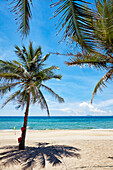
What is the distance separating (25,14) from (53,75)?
272 inches

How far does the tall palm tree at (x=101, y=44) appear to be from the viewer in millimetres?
2246

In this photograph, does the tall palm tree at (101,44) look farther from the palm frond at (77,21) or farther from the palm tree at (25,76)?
the palm tree at (25,76)

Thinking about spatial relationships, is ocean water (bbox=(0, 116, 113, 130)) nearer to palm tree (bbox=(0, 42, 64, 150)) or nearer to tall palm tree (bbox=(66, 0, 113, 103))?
palm tree (bbox=(0, 42, 64, 150))

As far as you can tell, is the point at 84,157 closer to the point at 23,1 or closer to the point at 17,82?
the point at 17,82

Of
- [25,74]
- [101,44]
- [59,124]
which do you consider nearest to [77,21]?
[101,44]

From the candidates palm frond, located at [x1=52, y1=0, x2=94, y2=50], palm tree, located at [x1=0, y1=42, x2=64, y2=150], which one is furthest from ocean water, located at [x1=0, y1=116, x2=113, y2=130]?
palm frond, located at [x1=52, y1=0, x2=94, y2=50]

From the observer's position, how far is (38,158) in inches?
251

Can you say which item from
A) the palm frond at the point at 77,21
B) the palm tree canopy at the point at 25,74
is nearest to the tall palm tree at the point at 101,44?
the palm frond at the point at 77,21

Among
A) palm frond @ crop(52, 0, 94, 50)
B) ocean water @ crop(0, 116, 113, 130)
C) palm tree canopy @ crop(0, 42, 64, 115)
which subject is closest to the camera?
palm frond @ crop(52, 0, 94, 50)

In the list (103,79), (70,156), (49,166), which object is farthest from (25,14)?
(70,156)

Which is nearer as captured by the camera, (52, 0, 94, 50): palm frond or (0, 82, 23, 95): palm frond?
(52, 0, 94, 50): palm frond

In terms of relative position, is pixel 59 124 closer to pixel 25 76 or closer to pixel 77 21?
pixel 25 76

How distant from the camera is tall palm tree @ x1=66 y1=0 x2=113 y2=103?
225 centimetres

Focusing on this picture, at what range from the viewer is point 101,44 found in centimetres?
327
